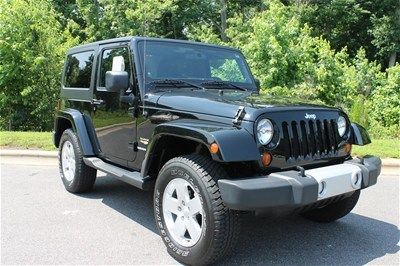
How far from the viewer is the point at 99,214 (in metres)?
4.90

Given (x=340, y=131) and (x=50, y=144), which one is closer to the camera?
(x=340, y=131)

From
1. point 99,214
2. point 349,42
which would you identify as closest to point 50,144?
point 99,214

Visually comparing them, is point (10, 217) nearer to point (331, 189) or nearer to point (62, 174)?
point (62, 174)

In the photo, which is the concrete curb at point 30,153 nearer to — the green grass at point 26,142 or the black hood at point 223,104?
the green grass at point 26,142

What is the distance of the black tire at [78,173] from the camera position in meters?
5.36

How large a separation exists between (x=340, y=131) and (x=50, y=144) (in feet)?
20.5

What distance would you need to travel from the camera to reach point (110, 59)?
500cm

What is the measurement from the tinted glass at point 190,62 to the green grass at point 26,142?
4555 mm

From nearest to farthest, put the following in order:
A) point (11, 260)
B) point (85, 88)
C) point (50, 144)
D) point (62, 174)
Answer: point (11, 260) < point (85, 88) < point (62, 174) < point (50, 144)

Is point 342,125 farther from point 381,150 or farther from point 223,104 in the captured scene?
point 381,150

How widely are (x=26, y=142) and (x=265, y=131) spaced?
666 cm

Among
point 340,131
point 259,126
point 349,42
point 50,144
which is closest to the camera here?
point 259,126

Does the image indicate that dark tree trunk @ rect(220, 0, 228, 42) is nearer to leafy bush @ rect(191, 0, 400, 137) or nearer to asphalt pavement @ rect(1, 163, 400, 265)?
leafy bush @ rect(191, 0, 400, 137)

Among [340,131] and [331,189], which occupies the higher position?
[340,131]
